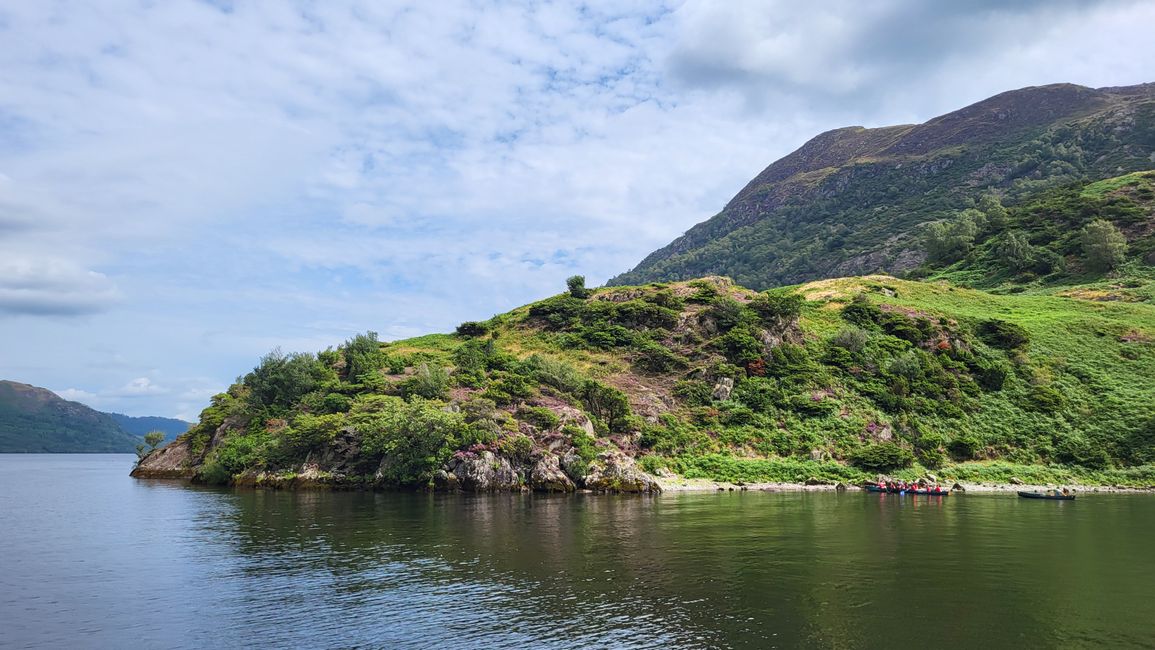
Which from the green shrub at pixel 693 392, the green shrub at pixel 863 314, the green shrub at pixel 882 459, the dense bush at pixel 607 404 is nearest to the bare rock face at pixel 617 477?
the dense bush at pixel 607 404

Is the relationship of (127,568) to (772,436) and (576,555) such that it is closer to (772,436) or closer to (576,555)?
(576,555)

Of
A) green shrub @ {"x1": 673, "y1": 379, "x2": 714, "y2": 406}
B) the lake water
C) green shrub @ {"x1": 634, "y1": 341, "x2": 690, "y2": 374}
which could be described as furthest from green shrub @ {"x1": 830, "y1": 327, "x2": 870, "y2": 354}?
the lake water

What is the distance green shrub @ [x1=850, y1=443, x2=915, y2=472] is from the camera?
254 feet

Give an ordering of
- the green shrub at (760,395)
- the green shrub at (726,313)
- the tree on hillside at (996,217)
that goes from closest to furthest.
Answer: the green shrub at (760,395) < the green shrub at (726,313) < the tree on hillside at (996,217)

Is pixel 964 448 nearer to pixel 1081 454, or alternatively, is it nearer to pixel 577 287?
pixel 1081 454

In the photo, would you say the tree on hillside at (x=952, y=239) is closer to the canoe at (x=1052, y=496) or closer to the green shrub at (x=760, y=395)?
the green shrub at (x=760, y=395)

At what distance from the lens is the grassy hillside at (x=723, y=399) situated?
73688 mm

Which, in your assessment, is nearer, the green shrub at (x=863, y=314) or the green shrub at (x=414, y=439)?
the green shrub at (x=414, y=439)

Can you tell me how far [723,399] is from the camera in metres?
90.6

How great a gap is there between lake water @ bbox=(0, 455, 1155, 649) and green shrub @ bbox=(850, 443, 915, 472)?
73.4 feet

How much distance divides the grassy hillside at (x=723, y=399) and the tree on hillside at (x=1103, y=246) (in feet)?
71.6

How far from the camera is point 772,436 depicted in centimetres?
8294

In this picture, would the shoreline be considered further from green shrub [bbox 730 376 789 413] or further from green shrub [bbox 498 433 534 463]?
green shrub [bbox 730 376 789 413]

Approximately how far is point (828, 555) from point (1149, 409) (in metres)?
78.7
